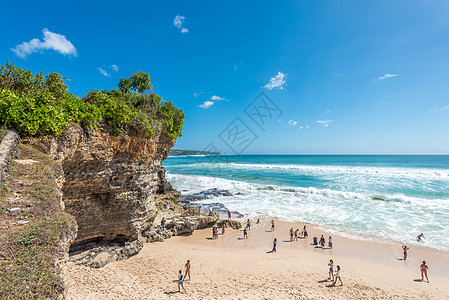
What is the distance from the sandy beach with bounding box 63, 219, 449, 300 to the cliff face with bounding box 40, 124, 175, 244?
2.14 metres

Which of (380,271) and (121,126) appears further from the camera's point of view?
(380,271)

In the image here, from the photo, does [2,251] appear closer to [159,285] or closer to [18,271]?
[18,271]

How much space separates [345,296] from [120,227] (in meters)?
12.2

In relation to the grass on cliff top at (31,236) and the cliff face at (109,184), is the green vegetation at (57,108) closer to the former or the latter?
the cliff face at (109,184)

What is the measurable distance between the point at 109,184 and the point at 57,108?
5351mm

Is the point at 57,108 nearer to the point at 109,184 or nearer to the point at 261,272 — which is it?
the point at 109,184

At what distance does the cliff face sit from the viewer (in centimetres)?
913

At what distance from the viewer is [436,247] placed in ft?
46.1

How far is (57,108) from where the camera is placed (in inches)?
258

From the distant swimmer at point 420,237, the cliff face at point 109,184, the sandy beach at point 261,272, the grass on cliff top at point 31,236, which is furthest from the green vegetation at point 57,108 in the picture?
the distant swimmer at point 420,237

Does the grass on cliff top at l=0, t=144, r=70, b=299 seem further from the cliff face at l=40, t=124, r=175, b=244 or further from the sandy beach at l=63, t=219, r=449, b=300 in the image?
the sandy beach at l=63, t=219, r=449, b=300

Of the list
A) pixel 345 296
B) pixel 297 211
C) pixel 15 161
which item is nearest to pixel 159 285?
pixel 15 161

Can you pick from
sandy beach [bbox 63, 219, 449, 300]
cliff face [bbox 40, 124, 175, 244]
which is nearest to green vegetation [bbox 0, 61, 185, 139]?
cliff face [bbox 40, 124, 175, 244]

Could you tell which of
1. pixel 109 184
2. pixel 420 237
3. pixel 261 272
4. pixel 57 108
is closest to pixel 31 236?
pixel 57 108
